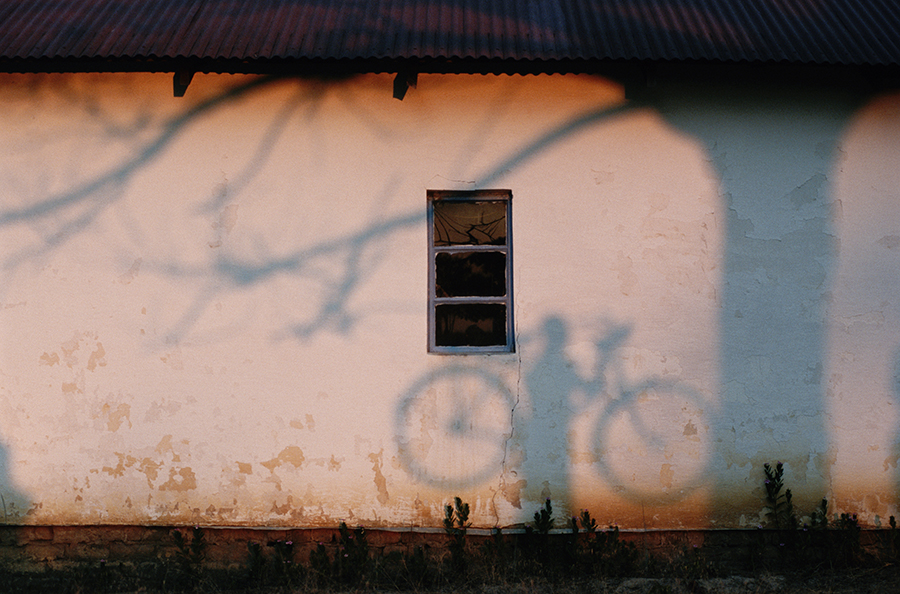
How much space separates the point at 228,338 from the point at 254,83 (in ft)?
5.94

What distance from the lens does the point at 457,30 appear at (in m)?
4.26

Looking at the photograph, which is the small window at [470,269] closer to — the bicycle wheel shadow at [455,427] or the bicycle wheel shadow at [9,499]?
the bicycle wheel shadow at [455,427]

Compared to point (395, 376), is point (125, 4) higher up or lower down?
higher up

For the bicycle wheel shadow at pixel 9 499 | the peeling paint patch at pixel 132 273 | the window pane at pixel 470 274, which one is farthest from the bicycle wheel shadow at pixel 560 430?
the bicycle wheel shadow at pixel 9 499

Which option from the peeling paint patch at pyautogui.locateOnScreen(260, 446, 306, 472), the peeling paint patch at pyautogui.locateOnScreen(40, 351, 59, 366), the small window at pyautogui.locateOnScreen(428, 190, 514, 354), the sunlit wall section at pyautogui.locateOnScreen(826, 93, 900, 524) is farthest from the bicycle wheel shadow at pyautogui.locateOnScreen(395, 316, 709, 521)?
the peeling paint patch at pyautogui.locateOnScreen(40, 351, 59, 366)

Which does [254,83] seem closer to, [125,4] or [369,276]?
[125,4]

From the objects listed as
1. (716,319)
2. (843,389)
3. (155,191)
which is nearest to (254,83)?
(155,191)

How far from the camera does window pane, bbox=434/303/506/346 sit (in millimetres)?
4473

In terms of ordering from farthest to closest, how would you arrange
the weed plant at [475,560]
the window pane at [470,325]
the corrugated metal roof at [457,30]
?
the window pane at [470,325] → the weed plant at [475,560] → the corrugated metal roof at [457,30]

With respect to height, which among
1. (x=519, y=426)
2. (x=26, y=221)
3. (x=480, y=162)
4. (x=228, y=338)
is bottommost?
(x=519, y=426)

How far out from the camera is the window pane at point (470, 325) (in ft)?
14.7

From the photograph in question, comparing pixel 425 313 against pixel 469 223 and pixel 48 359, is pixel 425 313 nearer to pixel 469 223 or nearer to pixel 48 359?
pixel 469 223

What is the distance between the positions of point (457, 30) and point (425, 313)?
1946mm

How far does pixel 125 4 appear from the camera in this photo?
4594 millimetres
